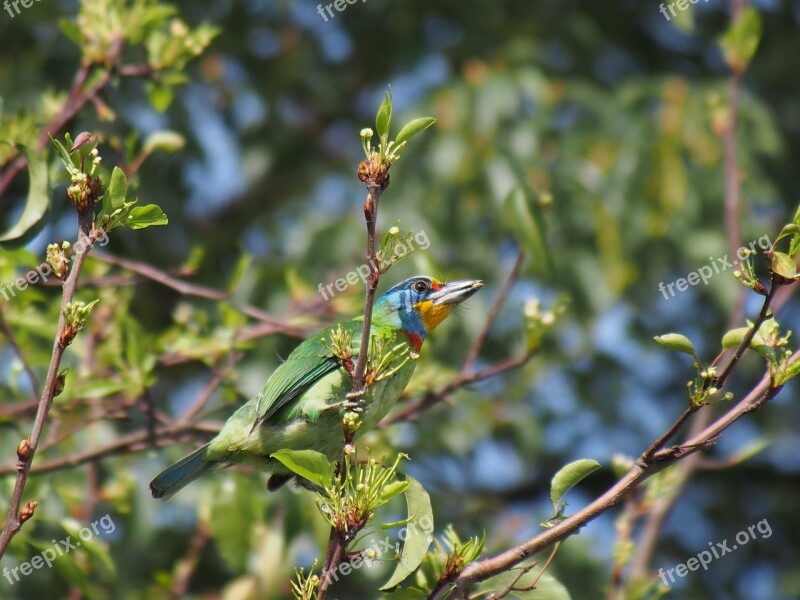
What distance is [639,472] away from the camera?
2.12 meters

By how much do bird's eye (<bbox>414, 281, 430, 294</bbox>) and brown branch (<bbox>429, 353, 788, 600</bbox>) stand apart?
1618 mm

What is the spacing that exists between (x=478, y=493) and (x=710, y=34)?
3.58 meters

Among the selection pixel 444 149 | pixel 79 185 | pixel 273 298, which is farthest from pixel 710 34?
pixel 79 185

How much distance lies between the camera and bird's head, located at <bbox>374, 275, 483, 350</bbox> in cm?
374

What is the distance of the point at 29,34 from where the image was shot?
6152 mm

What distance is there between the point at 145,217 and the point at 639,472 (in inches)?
45.5

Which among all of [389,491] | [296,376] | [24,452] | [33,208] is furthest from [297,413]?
[24,452]

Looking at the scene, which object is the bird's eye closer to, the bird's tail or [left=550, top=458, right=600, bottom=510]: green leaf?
the bird's tail

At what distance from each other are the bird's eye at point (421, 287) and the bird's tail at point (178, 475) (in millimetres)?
927

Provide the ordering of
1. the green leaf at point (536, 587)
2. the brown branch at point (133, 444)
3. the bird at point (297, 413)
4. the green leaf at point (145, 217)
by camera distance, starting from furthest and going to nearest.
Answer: the brown branch at point (133, 444), the bird at point (297, 413), the green leaf at point (536, 587), the green leaf at point (145, 217)

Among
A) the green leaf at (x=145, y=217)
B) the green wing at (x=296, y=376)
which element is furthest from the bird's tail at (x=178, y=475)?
the green leaf at (x=145, y=217)

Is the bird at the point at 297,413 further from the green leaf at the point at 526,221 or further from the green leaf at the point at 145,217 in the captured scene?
the green leaf at the point at 145,217

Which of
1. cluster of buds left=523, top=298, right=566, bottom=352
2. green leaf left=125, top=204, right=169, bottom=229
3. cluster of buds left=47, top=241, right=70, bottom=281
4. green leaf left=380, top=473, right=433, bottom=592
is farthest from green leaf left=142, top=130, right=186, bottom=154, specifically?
green leaf left=380, top=473, right=433, bottom=592

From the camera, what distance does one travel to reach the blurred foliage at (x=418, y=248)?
3.86 meters
